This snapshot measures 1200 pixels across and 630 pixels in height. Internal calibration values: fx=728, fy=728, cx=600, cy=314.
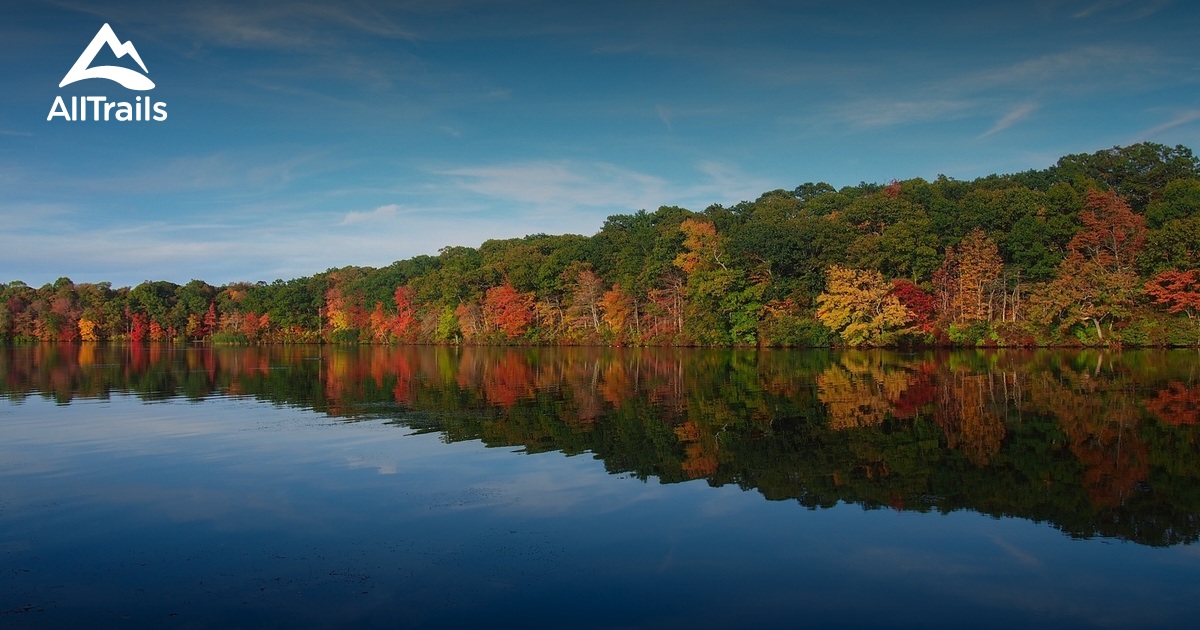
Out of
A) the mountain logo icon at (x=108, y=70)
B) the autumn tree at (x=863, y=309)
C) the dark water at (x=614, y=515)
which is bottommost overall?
the dark water at (x=614, y=515)

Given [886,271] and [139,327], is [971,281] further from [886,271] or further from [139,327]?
[139,327]

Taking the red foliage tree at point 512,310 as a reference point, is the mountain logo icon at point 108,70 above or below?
above

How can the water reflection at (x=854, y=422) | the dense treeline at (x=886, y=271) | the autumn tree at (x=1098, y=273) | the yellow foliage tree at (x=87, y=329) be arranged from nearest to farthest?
the water reflection at (x=854, y=422)
the autumn tree at (x=1098, y=273)
the dense treeline at (x=886, y=271)
the yellow foliage tree at (x=87, y=329)

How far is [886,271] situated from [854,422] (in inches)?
1779

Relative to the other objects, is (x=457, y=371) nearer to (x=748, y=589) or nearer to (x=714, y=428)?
(x=714, y=428)

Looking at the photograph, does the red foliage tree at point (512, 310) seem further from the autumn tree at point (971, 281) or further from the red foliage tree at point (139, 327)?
the red foliage tree at point (139, 327)

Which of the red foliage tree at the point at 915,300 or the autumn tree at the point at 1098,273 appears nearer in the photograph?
the autumn tree at the point at 1098,273

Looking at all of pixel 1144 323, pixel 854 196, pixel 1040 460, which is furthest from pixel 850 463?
pixel 854 196

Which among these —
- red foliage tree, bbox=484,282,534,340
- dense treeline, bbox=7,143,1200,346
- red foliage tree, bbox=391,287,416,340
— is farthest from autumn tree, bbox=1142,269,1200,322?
red foliage tree, bbox=391,287,416,340

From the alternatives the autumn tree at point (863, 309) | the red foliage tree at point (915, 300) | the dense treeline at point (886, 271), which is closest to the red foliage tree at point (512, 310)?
the dense treeline at point (886, 271)

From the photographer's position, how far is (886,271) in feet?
191

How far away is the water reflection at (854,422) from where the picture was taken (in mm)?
10547

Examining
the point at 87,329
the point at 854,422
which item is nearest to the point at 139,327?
the point at 87,329

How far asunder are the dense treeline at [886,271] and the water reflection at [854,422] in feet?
50.3
